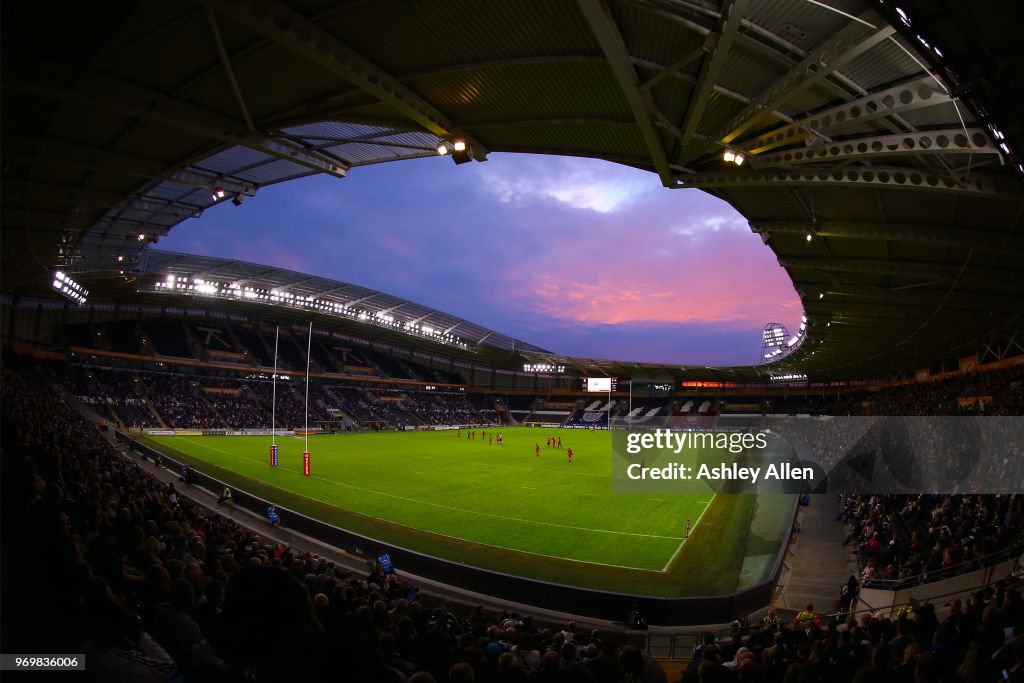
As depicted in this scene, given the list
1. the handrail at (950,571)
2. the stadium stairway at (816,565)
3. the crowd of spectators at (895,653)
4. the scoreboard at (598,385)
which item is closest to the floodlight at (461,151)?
the crowd of spectators at (895,653)

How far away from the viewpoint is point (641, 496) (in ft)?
96.5

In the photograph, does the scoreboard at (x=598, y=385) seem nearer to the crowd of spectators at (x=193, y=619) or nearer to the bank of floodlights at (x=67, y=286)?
the bank of floodlights at (x=67, y=286)

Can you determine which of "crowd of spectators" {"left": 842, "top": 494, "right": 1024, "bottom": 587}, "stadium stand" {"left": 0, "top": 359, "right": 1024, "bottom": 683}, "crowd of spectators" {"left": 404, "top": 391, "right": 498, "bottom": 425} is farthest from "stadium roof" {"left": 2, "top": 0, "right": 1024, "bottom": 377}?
"crowd of spectators" {"left": 404, "top": 391, "right": 498, "bottom": 425}

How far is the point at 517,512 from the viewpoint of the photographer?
24.8 m

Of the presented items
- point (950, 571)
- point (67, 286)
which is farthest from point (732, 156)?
→ point (67, 286)

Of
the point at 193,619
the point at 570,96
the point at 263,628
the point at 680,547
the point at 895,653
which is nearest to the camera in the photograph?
the point at 263,628

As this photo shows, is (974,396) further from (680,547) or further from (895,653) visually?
(895,653)

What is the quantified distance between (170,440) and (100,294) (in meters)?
20.2

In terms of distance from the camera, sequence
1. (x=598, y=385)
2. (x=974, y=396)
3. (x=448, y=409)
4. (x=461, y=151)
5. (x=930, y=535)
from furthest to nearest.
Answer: (x=598, y=385) → (x=448, y=409) → (x=974, y=396) → (x=930, y=535) → (x=461, y=151)

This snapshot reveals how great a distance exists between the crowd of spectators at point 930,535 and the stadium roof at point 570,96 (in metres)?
7.71

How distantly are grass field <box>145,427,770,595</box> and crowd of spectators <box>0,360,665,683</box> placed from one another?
28.7 feet

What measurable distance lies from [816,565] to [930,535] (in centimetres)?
412

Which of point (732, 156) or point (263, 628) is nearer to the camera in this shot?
point (263, 628)

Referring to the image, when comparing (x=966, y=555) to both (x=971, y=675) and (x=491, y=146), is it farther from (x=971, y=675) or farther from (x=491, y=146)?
(x=491, y=146)
